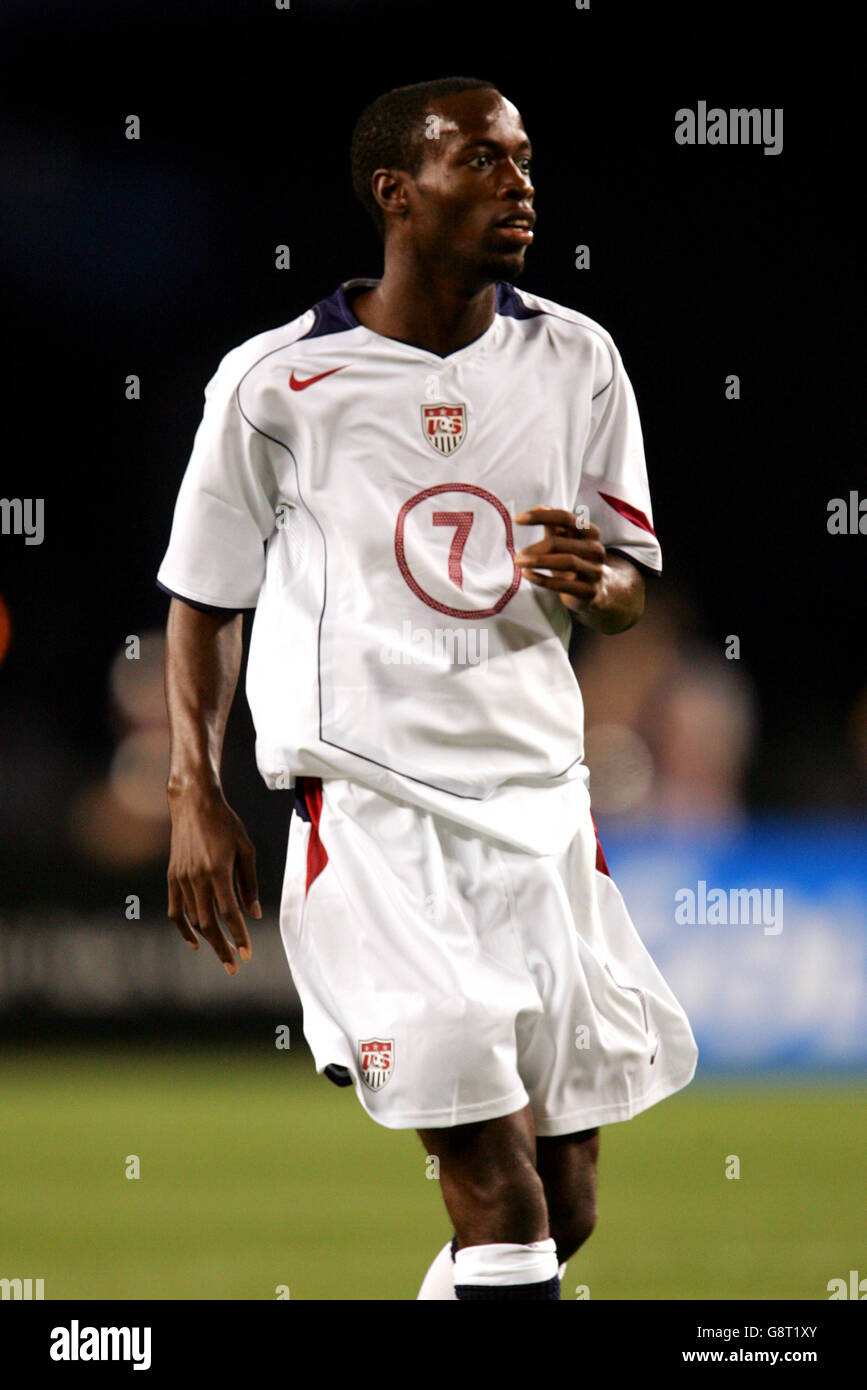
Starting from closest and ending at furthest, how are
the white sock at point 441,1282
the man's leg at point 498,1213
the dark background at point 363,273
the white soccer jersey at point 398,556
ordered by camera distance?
the man's leg at point 498,1213, the white soccer jersey at point 398,556, the white sock at point 441,1282, the dark background at point 363,273

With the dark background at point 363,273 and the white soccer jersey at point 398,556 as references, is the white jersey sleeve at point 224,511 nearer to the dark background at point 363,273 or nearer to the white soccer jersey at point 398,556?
the white soccer jersey at point 398,556

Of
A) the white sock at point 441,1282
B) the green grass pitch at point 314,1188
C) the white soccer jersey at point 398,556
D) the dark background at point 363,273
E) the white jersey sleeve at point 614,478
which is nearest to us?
the white soccer jersey at point 398,556

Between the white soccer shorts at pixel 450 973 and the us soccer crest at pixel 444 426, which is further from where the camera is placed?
the us soccer crest at pixel 444 426

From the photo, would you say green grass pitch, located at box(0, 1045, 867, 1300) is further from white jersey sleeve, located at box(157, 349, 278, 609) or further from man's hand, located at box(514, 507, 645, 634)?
man's hand, located at box(514, 507, 645, 634)

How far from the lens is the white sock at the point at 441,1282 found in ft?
10.4

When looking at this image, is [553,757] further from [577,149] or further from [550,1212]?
[577,149]

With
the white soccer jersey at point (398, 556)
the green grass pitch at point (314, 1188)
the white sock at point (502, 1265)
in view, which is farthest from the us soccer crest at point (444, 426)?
the green grass pitch at point (314, 1188)

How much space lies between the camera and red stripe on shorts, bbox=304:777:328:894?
3.09 metres

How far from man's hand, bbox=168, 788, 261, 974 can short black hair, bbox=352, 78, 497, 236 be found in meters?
1.07

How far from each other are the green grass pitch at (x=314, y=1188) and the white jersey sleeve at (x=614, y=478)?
6.73 ft

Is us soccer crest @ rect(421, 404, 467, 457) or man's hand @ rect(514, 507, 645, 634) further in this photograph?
us soccer crest @ rect(421, 404, 467, 457)

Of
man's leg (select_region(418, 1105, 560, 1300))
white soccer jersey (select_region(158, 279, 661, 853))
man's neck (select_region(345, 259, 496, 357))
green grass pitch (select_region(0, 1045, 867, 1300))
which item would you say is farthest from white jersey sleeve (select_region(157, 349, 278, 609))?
green grass pitch (select_region(0, 1045, 867, 1300))

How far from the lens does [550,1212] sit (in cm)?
315

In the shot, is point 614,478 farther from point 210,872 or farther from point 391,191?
point 210,872
